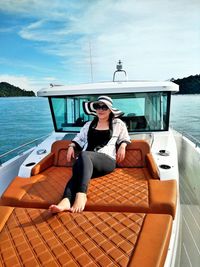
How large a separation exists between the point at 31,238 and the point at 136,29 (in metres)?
3.24

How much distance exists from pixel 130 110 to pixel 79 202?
2391mm

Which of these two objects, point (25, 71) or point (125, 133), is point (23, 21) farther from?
point (25, 71)

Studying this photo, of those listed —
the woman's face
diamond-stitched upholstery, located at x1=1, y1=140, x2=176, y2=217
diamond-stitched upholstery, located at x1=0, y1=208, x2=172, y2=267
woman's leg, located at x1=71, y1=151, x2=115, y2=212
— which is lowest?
diamond-stitched upholstery, located at x1=0, y1=208, x2=172, y2=267

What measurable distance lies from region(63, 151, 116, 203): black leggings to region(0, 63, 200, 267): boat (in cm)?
10

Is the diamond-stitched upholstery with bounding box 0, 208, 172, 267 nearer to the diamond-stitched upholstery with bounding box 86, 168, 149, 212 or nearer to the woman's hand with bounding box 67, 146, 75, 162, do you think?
the diamond-stitched upholstery with bounding box 86, 168, 149, 212

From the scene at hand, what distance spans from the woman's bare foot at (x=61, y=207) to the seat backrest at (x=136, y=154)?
1146 mm

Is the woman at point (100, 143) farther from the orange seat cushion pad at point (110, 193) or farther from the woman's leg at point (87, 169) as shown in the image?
the orange seat cushion pad at point (110, 193)

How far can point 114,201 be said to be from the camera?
2.00 metres

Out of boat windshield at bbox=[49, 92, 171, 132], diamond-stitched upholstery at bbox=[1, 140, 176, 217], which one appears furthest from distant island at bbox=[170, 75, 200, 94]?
diamond-stitched upholstery at bbox=[1, 140, 176, 217]

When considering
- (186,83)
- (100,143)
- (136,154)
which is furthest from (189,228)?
(186,83)

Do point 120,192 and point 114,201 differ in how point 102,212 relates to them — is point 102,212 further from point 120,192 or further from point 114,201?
point 120,192

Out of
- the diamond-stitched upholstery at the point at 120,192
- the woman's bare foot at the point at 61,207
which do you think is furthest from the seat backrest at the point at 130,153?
the woman's bare foot at the point at 61,207

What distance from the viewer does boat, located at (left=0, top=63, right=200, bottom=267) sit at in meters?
1.45

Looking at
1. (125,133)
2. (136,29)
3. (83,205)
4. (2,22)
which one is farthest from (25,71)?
(83,205)
